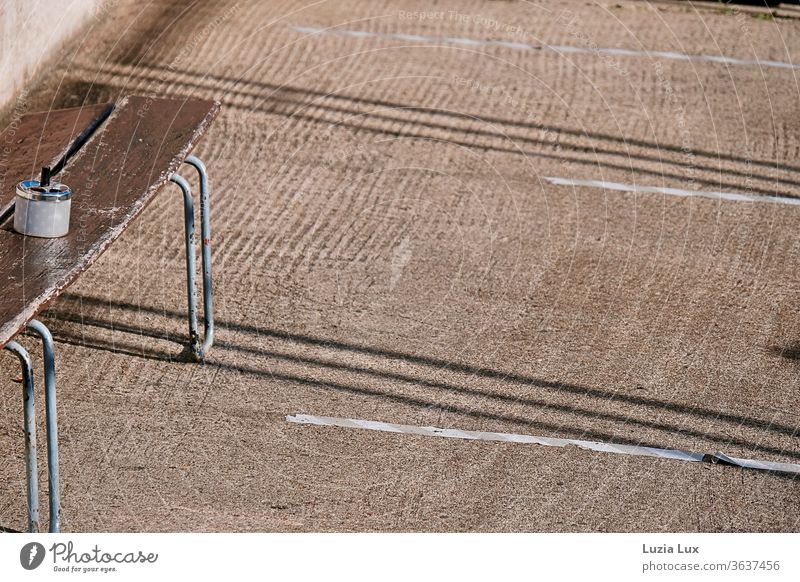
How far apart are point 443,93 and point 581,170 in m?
1.40

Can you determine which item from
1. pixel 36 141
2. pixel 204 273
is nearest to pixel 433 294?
pixel 204 273

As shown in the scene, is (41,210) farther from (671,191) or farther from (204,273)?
(671,191)

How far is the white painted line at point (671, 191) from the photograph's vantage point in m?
7.05

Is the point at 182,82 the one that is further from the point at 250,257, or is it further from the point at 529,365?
the point at 529,365

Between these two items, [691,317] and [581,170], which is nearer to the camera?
[691,317]

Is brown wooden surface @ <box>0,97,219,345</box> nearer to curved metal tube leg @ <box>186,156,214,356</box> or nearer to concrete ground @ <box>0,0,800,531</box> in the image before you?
curved metal tube leg @ <box>186,156,214,356</box>

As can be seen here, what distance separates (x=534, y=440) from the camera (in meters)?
4.62

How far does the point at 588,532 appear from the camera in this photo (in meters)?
4.09

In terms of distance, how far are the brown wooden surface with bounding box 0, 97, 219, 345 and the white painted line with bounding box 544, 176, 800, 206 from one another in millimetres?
2659

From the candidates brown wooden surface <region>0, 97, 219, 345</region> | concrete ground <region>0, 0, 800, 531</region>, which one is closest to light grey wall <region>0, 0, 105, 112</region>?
concrete ground <region>0, 0, 800, 531</region>
